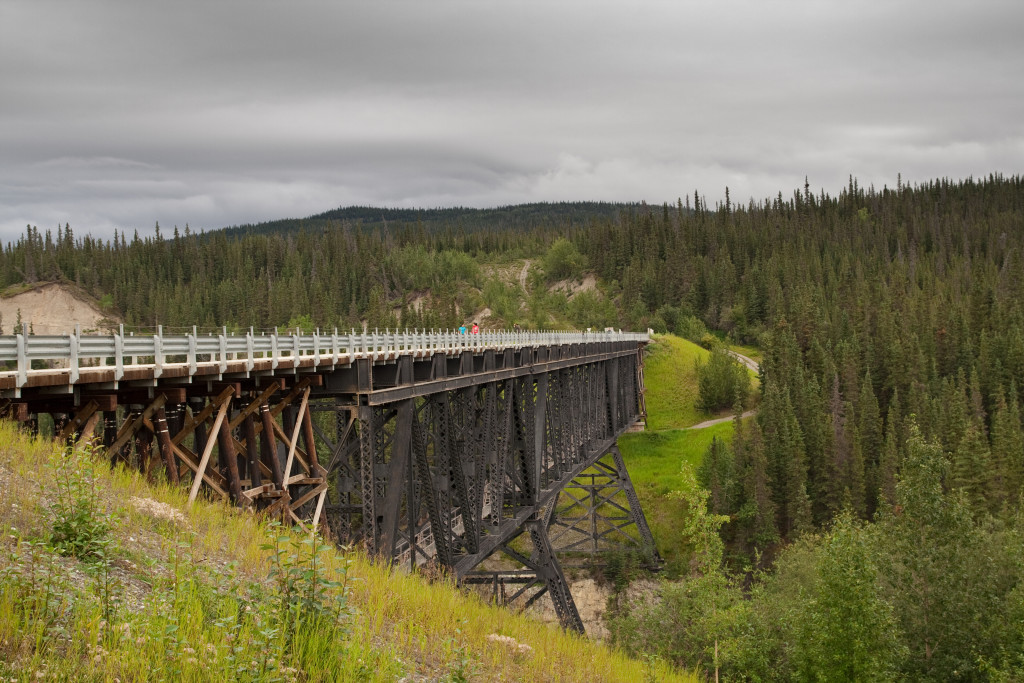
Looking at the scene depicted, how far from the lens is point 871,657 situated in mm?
30062

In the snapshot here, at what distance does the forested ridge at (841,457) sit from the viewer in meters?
34.0

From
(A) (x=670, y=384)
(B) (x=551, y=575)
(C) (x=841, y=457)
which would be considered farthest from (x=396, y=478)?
(A) (x=670, y=384)

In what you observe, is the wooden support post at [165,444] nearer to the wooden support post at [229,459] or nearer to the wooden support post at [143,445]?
the wooden support post at [143,445]

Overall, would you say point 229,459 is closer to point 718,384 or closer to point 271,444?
point 271,444

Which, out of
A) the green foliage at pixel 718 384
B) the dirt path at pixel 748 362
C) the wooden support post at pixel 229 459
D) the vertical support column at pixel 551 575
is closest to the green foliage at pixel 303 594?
the wooden support post at pixel 229 459

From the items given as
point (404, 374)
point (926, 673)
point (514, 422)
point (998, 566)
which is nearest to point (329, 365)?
point (404, 374)

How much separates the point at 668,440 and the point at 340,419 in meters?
67.6

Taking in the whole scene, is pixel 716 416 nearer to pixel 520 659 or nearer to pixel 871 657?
pixel 871 657

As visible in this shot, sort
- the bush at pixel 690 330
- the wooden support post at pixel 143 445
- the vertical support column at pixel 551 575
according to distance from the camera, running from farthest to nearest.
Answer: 1. the bush at pixel 690 330
2. the vertical support column at pixel 551 575
3. the wooden support post at pixel 143 445

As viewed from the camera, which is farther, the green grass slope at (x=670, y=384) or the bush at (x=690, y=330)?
the bush at (x=690, y=330)

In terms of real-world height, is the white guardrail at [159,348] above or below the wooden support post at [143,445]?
above

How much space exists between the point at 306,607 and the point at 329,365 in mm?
12847

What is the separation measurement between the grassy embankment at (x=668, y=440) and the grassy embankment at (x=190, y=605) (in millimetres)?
48526

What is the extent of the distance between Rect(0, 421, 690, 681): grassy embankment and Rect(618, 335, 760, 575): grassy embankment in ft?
159
